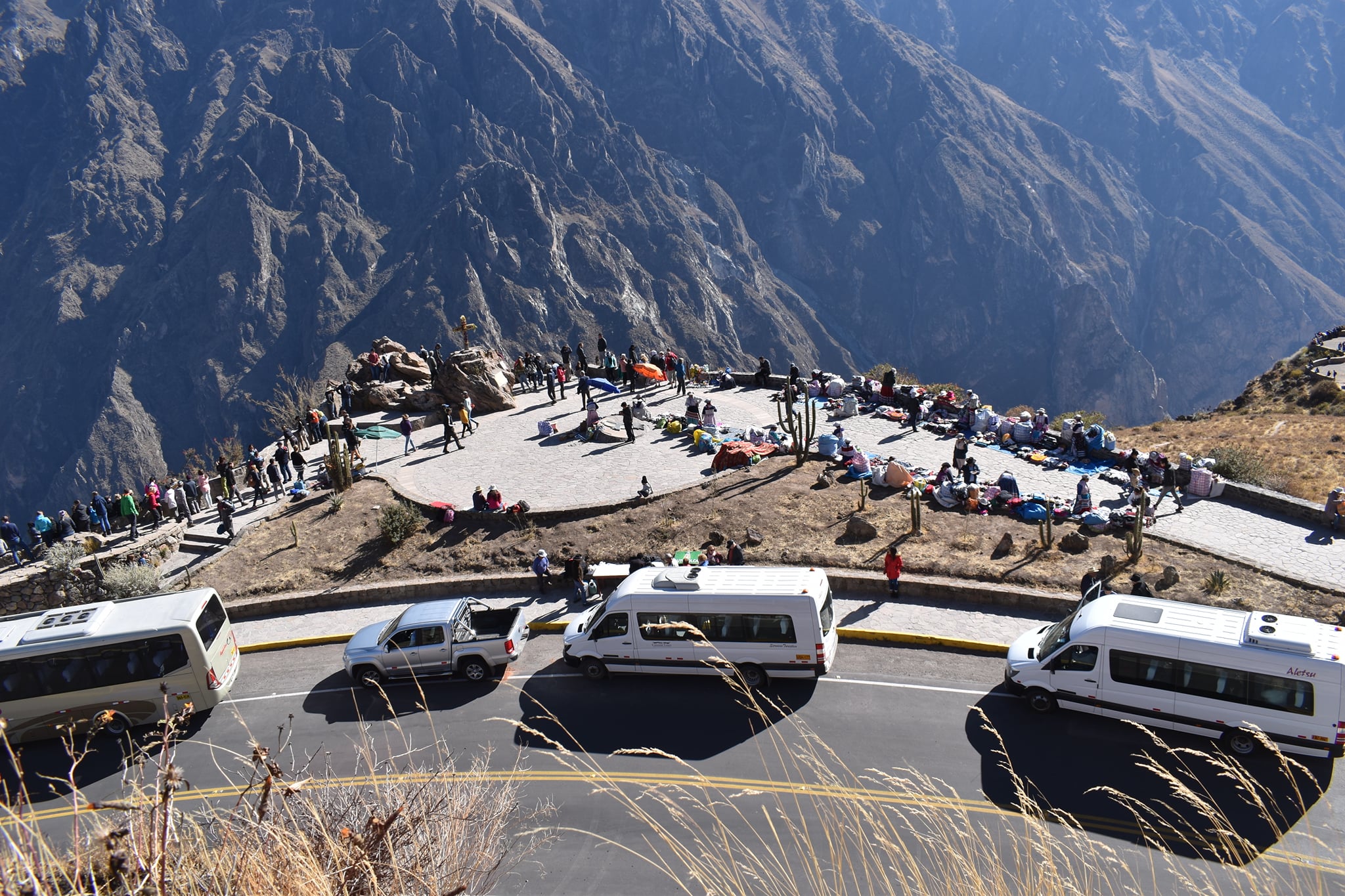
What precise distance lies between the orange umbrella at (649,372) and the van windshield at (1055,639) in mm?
20481

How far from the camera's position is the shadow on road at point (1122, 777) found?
32.2ft

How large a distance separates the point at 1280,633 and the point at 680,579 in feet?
26.5

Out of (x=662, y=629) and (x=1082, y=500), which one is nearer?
(x=662, y=629)

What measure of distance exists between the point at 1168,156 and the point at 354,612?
170436mm

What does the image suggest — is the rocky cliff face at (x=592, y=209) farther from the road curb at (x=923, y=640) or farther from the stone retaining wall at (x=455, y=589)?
the road curb at (x=923, y=640)

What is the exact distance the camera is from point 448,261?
104 meters

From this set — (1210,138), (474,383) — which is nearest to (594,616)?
(474,383)

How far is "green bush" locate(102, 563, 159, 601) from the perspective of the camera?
1902 centimetres

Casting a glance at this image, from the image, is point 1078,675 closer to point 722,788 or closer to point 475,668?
point 722,788

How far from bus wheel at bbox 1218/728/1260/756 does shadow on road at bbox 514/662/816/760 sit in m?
5.55

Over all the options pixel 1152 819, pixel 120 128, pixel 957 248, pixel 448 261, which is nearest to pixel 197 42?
pixel 120 128

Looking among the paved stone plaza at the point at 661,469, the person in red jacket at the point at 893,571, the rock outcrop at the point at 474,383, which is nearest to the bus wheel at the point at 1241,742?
the person in red jacket at the point at 893,571

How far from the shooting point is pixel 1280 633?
1061cm

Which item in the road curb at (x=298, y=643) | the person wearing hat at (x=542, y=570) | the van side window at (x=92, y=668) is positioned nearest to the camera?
the van side window at (x=92, y=668)
